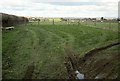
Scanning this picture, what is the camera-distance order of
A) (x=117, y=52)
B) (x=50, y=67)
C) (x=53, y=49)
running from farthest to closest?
1. (x=53, y=49)
2. (x=117, y=52)
3. (x=50, y=67)

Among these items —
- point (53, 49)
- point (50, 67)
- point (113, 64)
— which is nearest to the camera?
point (113, 64)

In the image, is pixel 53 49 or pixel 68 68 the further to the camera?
pixel 53 49

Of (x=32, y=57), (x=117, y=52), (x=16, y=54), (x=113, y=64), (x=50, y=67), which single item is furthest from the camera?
(x=16, y=54)

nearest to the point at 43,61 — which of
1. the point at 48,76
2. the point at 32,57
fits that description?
the point at 32,57

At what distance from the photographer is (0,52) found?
21266mm

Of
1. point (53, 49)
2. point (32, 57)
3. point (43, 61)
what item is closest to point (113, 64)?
point (43, 61)

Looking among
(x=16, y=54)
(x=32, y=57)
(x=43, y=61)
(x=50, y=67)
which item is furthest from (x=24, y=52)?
(x=50, y=67)

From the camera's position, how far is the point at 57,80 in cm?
1388

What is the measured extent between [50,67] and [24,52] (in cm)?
522

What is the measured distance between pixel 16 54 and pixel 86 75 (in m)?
7.39

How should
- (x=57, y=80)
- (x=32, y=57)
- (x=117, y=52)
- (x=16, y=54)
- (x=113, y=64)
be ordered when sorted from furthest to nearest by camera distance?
(x=16, y=54)
(x=32, y=57)
(x=117, y=52)
(x=113, y=64)
(x=57, y=80)

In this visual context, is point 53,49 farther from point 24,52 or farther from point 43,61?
point 43,61

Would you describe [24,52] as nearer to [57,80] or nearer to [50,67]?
[50,67]

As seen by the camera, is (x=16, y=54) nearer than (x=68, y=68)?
No
